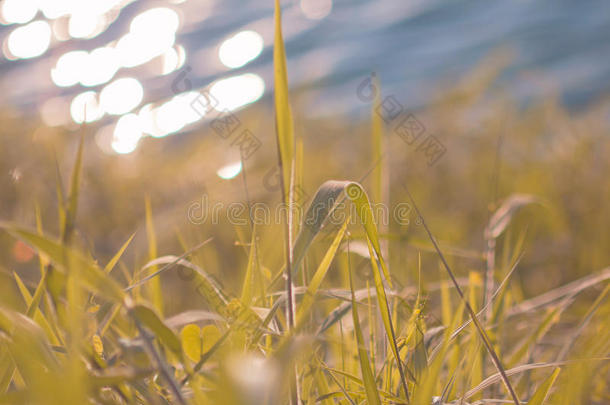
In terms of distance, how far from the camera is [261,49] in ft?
23.8

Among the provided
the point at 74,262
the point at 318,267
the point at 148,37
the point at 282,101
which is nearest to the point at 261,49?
the point at 148,37

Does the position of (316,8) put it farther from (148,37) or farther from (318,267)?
(318,267)

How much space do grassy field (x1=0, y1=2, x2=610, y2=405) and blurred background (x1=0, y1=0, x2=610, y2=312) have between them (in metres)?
0.02

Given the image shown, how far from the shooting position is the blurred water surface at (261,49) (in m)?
5.48

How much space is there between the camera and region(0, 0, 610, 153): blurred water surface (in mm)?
5480

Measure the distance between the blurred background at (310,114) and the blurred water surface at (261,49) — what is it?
3cm

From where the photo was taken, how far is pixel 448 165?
2084 mm

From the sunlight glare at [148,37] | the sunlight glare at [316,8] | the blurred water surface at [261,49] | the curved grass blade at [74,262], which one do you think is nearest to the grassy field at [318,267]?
the curved grass blade at [74,262]

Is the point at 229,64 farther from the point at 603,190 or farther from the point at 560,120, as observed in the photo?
the point at 603,190

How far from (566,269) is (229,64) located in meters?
5.83

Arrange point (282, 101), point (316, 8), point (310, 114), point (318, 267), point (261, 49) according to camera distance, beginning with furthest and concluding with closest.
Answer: point (316, 8), point (261, 49), point (310, 114), point (318, 267), point (282, 101)

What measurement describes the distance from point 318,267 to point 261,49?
6990mm

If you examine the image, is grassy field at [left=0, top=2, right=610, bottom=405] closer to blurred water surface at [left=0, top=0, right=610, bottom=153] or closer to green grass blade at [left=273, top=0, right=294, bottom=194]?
green grass blade at [left=273, top=0, right=294, bottom=194]

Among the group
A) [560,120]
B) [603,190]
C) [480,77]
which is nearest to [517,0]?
[480,77]
